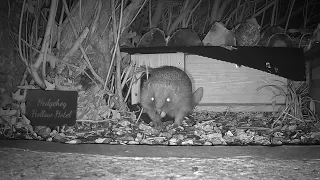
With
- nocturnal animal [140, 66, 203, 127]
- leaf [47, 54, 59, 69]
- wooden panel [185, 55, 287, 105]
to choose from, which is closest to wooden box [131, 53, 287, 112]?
wooden panel [185, 55, 287, 105]

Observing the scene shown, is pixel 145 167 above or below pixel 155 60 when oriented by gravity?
below

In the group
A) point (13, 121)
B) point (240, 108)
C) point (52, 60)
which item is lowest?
point (13, 121)

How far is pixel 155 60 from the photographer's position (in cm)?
309

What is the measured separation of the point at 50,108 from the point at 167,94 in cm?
119

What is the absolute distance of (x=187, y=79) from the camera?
9.53 feet

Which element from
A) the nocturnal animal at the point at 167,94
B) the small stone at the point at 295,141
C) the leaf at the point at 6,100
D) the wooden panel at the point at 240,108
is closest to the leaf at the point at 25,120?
the leaf at the point at 6,100

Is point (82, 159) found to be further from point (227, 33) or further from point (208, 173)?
point (227, 33)

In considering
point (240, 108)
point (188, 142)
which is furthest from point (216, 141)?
point (240, 108)

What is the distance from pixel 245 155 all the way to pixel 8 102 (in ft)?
7.02

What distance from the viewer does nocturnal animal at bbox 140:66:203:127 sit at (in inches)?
104

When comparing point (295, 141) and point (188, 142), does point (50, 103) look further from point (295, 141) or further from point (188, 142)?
point (295, 141)

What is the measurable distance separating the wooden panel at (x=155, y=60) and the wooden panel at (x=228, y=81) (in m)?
0.13

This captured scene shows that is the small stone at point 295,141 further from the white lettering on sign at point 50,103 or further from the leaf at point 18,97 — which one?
the leaf at point 18,97

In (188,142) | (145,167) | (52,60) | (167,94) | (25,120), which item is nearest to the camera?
(145,167)
